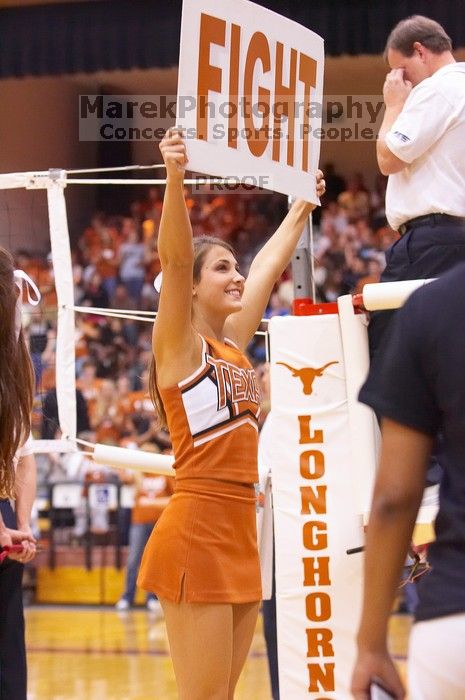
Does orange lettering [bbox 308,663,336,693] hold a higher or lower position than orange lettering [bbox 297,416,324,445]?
lower

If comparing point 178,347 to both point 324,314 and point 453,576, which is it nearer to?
point 324,314

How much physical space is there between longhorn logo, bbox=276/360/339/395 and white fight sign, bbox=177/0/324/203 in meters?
0.58

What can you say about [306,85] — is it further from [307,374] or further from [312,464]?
[312,464]

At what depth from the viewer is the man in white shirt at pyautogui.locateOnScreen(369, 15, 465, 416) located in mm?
3783

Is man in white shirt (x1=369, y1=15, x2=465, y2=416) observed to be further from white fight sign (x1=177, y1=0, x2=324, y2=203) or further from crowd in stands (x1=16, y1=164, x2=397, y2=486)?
crowd in stands (x1=16, y1=164, x2=397, y2=486)

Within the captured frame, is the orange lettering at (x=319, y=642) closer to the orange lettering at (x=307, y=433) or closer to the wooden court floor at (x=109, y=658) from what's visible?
the orange lettering at (x=307, y=433)

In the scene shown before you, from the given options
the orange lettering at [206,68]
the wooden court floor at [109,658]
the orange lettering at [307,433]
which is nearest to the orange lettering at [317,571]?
the orange lettering at [307,433]

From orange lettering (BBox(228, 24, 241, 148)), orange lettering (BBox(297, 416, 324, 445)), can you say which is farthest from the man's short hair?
orange lettering (BBox(297, 416, 324, 445))

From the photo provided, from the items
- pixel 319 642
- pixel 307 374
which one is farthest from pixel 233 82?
pixel 319 642

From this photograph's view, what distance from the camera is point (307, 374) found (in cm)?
373

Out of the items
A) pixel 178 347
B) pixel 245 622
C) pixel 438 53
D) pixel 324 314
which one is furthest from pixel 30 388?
pixel 438 53

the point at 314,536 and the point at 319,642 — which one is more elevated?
the point at 314,536

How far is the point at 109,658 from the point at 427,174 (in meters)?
4.85

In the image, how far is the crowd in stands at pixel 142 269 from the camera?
1247cm
